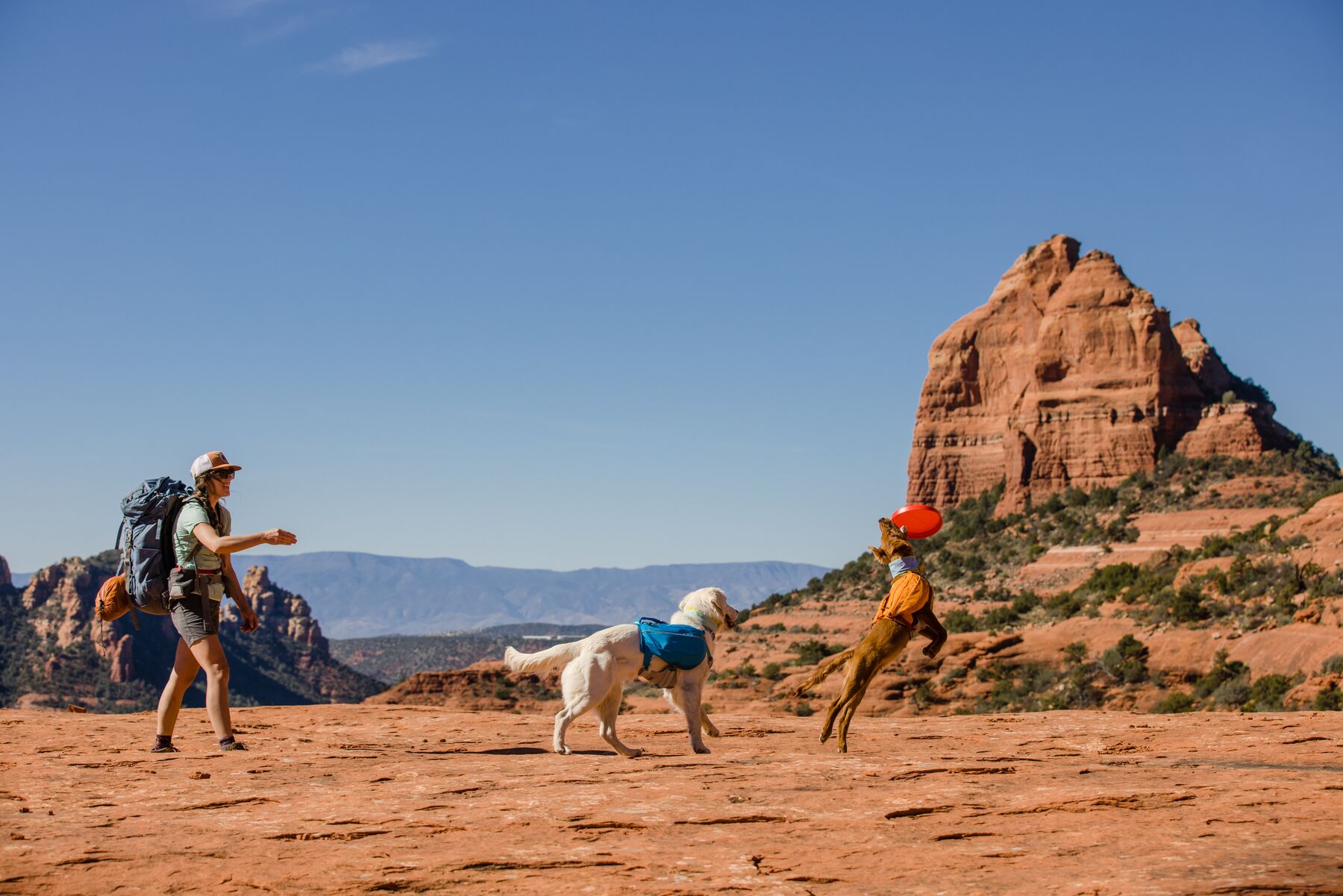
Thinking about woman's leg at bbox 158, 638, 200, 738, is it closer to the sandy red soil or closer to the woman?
the woman

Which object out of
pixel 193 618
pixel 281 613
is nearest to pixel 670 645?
pixel 193 618

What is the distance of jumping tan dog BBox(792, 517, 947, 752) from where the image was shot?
11312 mm

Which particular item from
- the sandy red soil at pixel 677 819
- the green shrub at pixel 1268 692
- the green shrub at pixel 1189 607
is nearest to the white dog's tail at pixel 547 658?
the sandy red soil at pixel 677 819

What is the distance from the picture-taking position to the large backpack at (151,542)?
11094 mm

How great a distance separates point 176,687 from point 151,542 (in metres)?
1.31

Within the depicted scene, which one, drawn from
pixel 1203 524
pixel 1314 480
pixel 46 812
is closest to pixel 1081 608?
pixel 1203 524

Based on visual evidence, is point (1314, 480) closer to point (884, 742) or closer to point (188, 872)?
point (884, 742)

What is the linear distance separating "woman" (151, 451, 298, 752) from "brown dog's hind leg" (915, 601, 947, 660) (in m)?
5.68

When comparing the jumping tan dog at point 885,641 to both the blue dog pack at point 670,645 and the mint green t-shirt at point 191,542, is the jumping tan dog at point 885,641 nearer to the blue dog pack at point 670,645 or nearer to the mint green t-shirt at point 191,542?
the blue dog pack at point 670,645

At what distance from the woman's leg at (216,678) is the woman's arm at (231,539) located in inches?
31.1

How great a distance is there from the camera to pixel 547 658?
11.2m

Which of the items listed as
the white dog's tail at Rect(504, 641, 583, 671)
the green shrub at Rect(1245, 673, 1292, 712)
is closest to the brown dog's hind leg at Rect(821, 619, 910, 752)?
the white dog's tail at Rect(504, 641, 583, 671)

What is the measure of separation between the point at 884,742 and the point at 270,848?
7547mm

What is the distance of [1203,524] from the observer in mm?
68312
